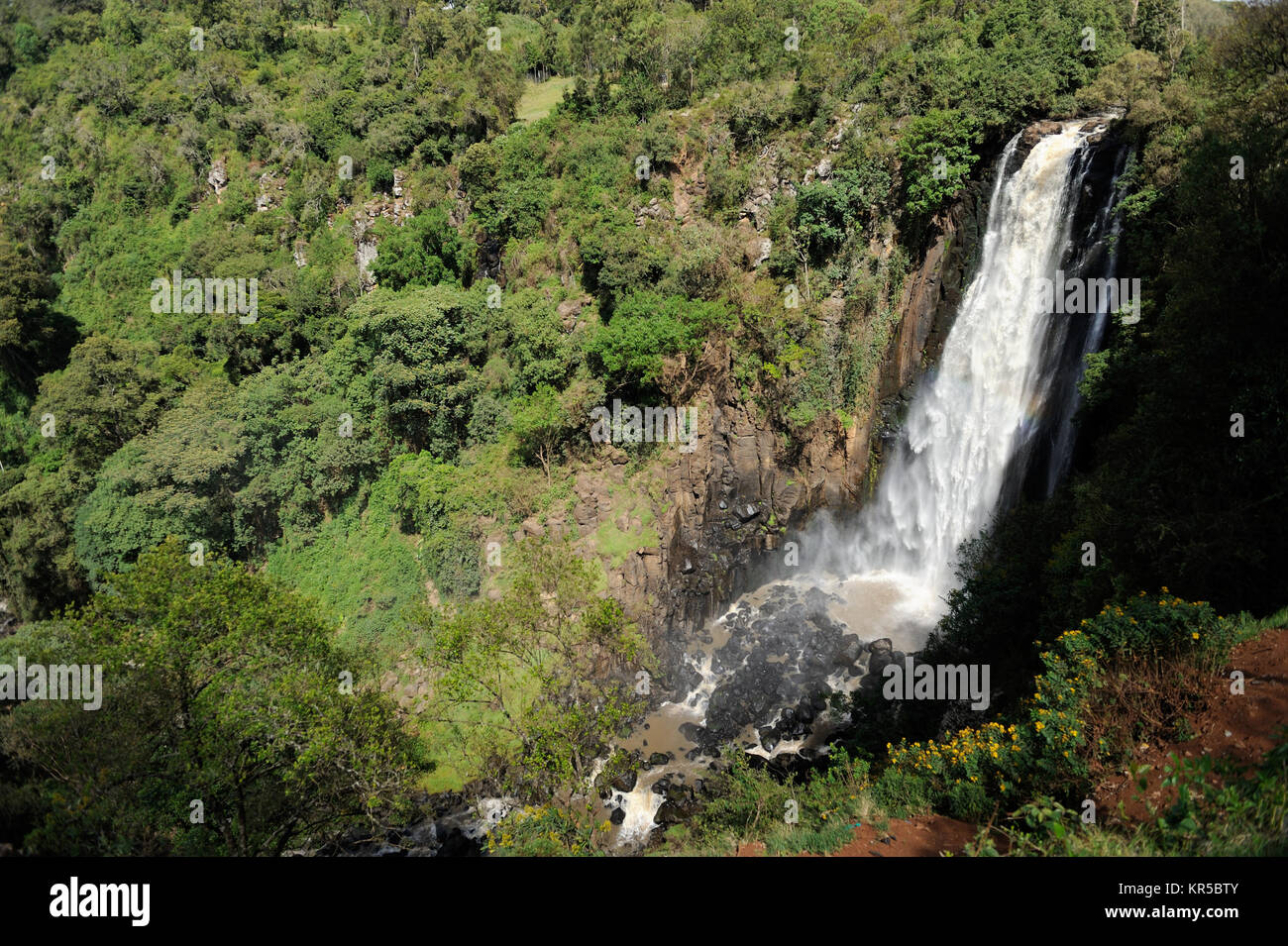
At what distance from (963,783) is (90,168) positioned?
6995 centimetres

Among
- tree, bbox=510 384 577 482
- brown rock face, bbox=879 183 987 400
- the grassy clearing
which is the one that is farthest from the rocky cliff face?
the grassy clearing

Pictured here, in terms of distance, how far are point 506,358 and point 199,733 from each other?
20.1m

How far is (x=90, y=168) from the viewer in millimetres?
50062

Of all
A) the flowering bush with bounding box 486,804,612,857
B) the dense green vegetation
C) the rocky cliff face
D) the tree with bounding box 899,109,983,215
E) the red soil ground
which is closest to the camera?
the red soil ground

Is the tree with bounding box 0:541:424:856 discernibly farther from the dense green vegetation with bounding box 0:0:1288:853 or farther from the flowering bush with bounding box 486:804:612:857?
the flowering bush with bounding box 486:804:612:857

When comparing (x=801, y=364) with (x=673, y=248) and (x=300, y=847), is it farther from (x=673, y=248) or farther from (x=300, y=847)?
(x=300, y=847)

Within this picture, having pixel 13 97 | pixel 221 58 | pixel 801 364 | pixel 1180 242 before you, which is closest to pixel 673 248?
pixel 801 364

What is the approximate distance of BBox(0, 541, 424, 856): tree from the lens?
1216 cm

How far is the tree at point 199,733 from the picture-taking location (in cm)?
1216

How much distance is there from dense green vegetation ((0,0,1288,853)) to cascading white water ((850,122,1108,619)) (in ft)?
7.84

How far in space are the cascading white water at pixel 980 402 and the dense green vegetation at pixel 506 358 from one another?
2.39 m

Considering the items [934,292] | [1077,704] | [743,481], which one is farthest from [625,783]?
[934,292]

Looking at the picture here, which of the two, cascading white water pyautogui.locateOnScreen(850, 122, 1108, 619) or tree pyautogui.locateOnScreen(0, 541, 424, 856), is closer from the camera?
tree pyautogui.locateOnScreen(0, 541, 424, 856)

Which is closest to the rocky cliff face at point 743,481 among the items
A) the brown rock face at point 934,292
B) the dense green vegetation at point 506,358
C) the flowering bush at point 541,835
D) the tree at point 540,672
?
the brown rock face at point 934,292
